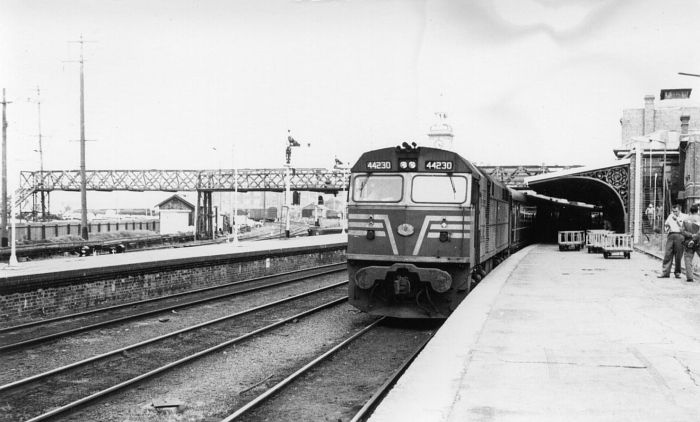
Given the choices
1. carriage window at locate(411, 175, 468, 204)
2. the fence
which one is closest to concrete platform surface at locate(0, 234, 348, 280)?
carriage window at locate(411, 175, 468, 204)

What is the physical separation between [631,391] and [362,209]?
6665mm

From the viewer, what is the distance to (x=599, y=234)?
79.5 feet

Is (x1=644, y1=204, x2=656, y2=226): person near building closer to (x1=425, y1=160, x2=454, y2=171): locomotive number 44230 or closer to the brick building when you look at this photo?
(x1=425, y1=160, x2=454, y2=171): locomotive number 44230

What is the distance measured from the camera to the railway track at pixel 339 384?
21.8ft

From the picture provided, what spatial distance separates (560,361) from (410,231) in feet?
16.2

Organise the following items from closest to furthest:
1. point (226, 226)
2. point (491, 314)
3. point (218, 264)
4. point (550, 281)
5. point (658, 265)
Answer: point (491, 314), point (550, 281), point (658, 265), point (218, 264), point (226, 226)

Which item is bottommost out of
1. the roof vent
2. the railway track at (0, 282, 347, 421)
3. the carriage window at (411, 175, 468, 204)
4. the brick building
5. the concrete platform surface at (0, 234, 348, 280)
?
the railway track at (0, 282, 347, 421)

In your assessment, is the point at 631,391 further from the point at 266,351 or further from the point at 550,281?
the point at 550,281

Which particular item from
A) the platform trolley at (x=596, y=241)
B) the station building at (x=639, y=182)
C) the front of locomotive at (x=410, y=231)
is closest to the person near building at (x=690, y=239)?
the front of locomotive at (x=410, y=231)

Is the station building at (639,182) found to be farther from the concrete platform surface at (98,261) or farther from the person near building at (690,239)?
Result: the concrete platform surface at (98,261)

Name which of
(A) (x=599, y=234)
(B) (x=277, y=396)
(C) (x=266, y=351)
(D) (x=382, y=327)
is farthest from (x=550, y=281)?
(A) (x=599, y=234)

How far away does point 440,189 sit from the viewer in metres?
11.1

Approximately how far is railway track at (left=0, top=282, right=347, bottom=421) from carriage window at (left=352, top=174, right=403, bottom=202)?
2.83 meters

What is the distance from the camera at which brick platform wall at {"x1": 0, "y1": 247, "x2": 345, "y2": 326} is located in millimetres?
12461
